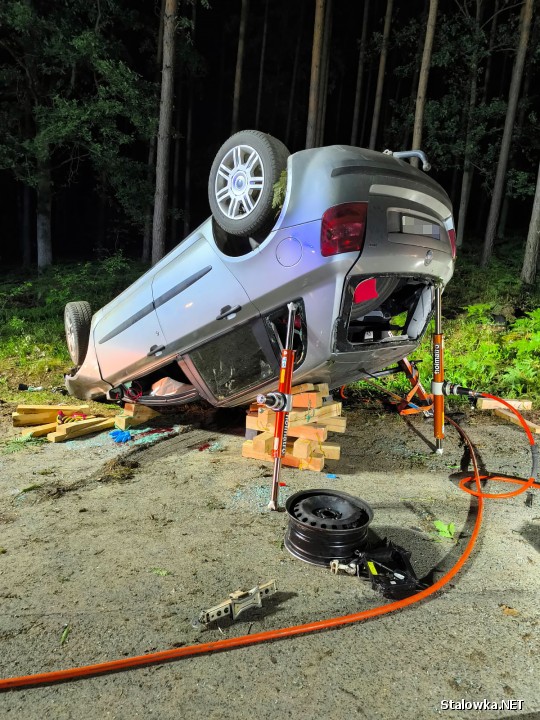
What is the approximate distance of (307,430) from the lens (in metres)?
3.93

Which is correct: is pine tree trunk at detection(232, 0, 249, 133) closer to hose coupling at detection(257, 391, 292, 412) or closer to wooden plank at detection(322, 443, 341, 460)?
wooden plank at detection(322, 443, 341, 460)

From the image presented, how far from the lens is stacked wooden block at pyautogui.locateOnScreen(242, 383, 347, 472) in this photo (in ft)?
12.5

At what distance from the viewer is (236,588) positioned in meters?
2.28

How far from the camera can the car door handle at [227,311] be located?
3362 mm

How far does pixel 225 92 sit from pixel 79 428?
92.3ft

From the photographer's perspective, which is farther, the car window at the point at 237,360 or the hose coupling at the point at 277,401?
the car window at the point at 237,360

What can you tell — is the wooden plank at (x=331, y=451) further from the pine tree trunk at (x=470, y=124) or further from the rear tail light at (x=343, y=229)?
the pine tree trunk at (x=470, y=124)

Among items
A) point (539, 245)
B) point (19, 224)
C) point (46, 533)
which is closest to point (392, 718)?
point (46, 533)

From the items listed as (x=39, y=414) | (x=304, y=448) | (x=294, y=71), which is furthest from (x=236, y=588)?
(x=294, y=71)

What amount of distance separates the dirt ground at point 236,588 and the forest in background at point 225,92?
9.51m

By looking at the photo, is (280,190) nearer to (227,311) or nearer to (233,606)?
(227,311)

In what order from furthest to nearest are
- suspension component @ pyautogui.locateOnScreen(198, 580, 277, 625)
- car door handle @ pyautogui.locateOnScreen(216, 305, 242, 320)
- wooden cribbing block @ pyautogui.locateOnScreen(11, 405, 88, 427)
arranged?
1. wooden cribbing block @ pyautogui.locateOnScreen(11, 405, 88, 427)
2. car door handle @ pyautogui.locateOnScreen(216, 305, 242, 320)
3. suspension component @ pyautogui.locateOnScreen(198, 580, 277, 625)

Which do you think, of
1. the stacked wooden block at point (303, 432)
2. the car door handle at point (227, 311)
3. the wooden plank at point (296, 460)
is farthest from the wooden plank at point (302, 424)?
the car door handle at point (227, 311)

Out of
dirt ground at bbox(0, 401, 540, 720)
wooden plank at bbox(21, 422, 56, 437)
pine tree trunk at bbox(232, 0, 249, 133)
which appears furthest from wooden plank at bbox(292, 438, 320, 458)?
pine tree trunk at bbox(232, 0, 249, 133)
